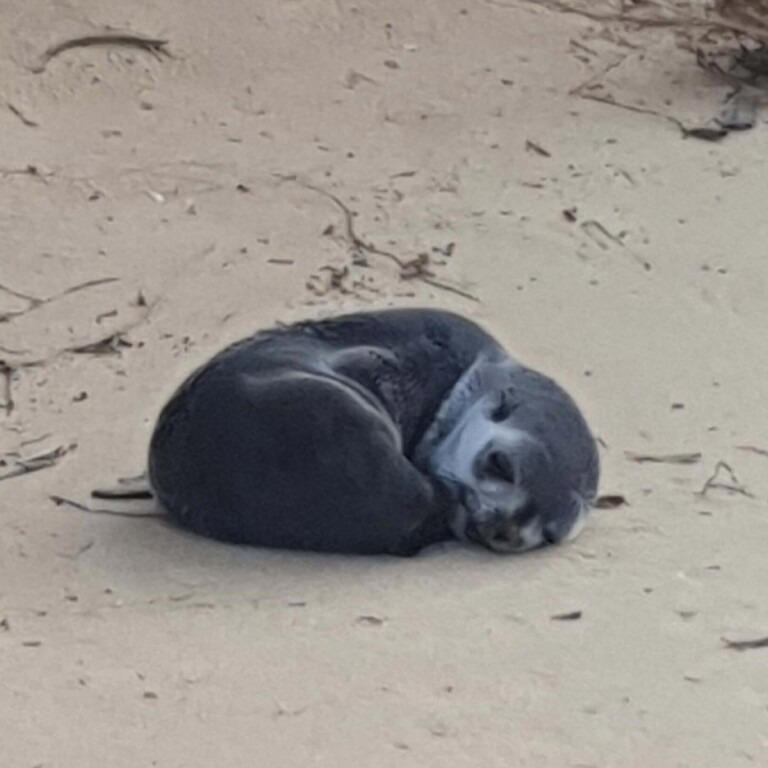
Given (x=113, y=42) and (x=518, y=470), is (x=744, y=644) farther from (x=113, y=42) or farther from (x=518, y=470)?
(x=113, y=42)

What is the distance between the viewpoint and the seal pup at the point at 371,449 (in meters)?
3.89

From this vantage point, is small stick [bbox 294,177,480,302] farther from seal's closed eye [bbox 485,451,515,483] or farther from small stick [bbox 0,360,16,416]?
seal's closed eye [bbox 485,451,515,483]

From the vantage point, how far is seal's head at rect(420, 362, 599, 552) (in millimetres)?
3980

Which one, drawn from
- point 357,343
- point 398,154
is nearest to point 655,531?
point 357,343

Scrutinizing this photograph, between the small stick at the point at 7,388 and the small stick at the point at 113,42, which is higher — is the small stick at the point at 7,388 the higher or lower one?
the lower one

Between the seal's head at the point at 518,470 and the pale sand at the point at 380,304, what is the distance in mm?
52

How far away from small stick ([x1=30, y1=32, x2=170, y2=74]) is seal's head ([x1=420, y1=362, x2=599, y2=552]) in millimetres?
2771

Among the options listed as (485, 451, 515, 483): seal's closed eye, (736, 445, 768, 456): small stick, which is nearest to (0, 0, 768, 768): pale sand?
(736, 445, 768, 456): small stick

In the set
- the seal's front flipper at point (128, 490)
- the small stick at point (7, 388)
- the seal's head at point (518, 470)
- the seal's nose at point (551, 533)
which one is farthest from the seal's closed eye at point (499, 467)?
the small stick at point (7, 388)

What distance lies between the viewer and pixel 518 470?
3969 millimetres

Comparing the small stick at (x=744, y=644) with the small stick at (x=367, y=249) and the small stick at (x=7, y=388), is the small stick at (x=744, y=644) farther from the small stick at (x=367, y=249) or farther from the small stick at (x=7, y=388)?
the small stick at (x=367, y=249)

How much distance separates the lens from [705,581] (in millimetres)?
3898

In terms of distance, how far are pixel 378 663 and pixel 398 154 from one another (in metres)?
2.80

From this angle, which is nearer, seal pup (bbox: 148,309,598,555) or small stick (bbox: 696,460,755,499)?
seal pup (bbox: 148,309,598,555)
